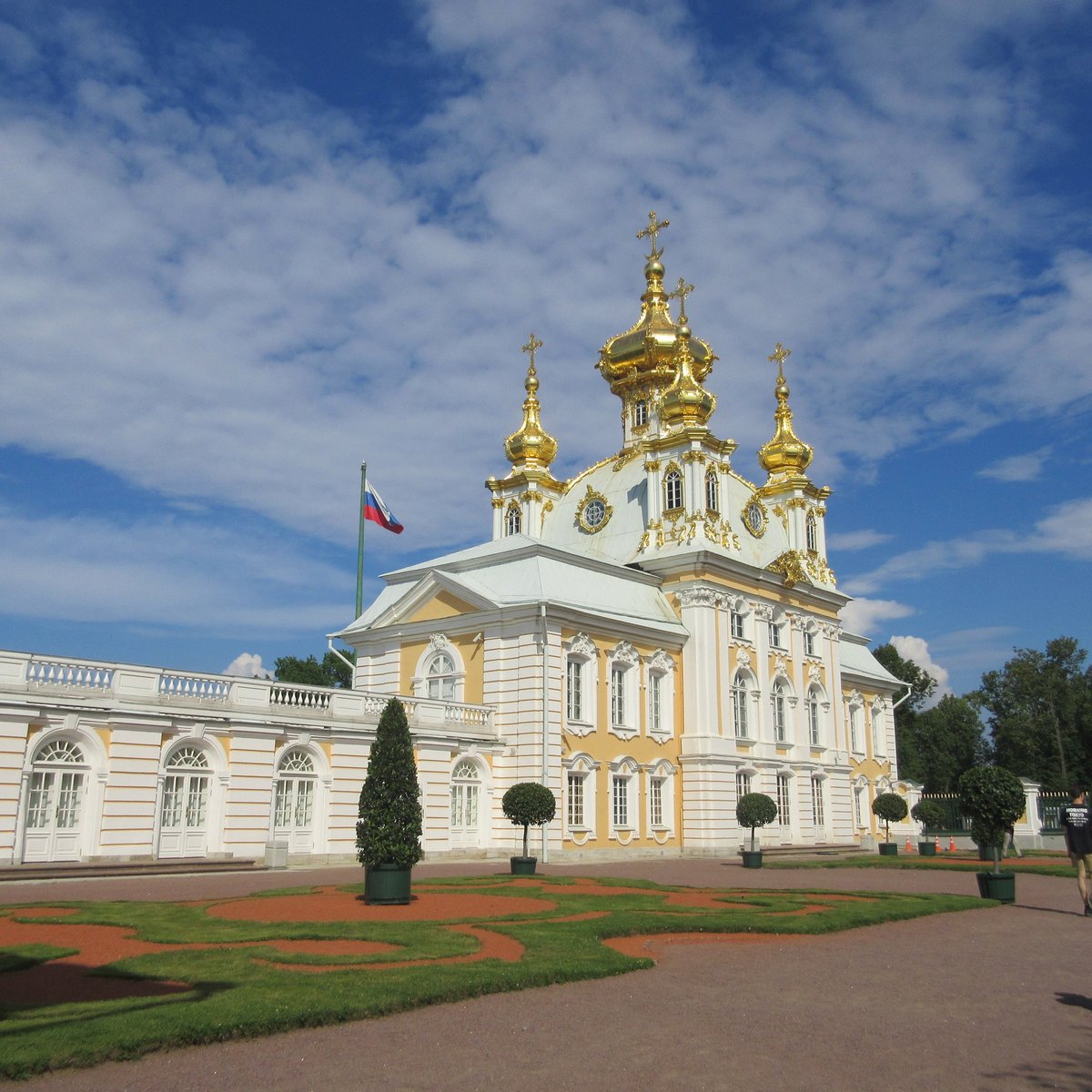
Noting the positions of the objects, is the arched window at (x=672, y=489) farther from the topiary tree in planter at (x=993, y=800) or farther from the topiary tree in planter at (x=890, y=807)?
the topiary tree in planter at (x=993, y=800)

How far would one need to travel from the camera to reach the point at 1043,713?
73.1m

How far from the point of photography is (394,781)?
1748 centimetres

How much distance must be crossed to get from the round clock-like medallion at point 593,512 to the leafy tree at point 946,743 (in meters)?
38.2

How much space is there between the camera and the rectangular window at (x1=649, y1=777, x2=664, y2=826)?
3466 cm

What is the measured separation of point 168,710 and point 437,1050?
17.5 metres

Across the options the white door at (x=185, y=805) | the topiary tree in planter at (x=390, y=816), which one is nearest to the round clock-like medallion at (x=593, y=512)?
the white door at (x=185, y=805)

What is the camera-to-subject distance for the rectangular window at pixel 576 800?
31.8 metres

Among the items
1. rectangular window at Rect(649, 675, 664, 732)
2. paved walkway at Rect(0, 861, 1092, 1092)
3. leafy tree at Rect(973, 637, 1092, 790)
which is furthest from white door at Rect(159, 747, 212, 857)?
leafy tree at Rect(973, 637, 1092, 790)

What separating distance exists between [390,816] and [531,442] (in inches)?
1181

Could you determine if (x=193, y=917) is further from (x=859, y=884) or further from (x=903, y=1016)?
(x=859, y=884)

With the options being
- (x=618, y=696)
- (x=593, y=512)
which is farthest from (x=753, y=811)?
(x=593, y=512)

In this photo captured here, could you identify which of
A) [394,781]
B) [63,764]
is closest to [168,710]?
[63,764]

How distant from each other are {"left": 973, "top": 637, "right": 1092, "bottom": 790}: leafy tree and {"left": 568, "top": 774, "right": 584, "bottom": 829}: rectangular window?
42499 mm

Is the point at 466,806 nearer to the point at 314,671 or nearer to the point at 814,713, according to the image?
the point at 814,713
